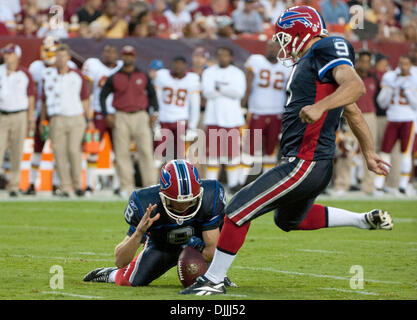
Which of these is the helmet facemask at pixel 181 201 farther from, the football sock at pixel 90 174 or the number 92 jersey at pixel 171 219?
the football sock at pixel 90 174

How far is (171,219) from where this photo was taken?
5750 mm

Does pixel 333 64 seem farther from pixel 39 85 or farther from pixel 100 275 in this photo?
pixel 39 85

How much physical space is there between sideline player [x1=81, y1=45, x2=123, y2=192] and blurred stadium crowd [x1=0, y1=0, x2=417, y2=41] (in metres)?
0.64

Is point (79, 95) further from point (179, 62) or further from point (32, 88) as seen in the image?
point (179, 62)

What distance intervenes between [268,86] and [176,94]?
1333mm

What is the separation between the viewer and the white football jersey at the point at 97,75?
13.1 metres

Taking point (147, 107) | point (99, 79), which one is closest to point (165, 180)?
point (147, 107)

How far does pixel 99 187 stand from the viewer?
13805 millimetres

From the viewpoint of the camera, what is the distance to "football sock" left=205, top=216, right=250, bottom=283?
5281mm

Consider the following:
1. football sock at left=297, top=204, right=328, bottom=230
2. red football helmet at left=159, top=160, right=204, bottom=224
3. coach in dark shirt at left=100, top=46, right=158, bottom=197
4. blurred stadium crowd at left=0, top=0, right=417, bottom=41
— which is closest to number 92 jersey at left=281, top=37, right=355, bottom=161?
football sock at left=297, top=204, right=328, bottom=230

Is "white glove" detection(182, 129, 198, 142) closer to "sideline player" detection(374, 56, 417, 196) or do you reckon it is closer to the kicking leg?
"sideline player" detection(374, 56, 417, 196)

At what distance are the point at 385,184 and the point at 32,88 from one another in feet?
17.6
